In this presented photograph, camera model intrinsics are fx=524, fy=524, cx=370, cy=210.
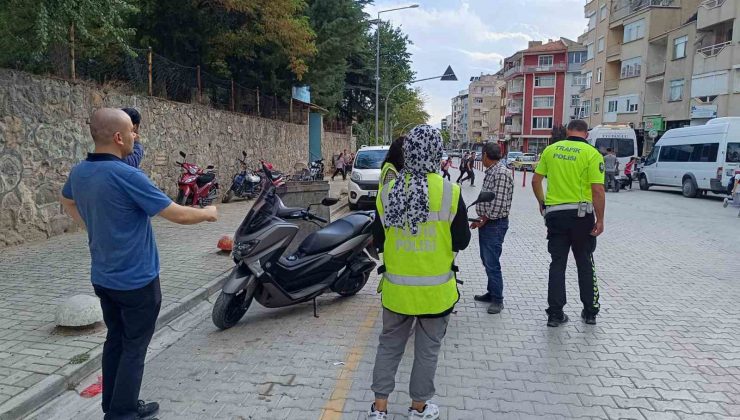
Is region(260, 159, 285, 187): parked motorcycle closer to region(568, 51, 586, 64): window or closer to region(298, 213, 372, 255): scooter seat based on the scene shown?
region(298, 213, 372, 255): scooter seat

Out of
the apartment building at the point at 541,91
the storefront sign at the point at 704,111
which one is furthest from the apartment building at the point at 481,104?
the storefront sign at the point at 704,111

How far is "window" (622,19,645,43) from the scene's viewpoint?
128 feet

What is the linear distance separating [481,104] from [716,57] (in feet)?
332

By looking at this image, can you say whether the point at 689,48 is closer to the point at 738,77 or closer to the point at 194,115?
the point at 738,77

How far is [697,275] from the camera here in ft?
24.5

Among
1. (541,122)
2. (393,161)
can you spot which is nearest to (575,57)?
(541,122)

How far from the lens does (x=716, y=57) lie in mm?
30438

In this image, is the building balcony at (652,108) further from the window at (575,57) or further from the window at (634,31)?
the window at (575,57)

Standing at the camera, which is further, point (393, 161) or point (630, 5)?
point (630, 5)

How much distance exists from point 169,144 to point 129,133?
406 inches

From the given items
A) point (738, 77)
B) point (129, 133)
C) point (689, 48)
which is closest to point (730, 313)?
point (129, 133)

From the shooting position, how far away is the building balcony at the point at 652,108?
36984mm

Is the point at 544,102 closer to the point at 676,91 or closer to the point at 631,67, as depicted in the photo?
the point at 631,67

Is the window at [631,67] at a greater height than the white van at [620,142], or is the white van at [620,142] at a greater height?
the window at [631,67]
